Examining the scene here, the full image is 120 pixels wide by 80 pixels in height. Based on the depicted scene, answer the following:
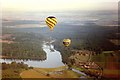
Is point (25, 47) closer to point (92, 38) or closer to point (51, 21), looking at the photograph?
point (51, 21)

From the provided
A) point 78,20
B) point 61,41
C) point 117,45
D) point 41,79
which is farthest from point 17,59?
point 117,45

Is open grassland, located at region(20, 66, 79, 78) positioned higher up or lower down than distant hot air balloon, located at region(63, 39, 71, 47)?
lower down

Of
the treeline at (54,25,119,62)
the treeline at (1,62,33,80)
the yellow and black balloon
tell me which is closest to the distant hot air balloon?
the treeline at (54,25,119,62)

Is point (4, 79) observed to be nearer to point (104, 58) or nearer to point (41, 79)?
point (41, 79)

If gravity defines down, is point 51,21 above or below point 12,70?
above

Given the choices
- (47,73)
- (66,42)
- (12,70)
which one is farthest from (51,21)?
(12,70)

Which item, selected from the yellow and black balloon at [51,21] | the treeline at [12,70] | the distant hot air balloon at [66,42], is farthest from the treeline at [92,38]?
the treeline at [12,70]

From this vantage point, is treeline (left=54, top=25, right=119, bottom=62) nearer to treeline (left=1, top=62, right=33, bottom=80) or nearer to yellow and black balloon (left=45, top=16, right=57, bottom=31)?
yellow and black balloon (left=45, top=16, right=57, bottom=31)

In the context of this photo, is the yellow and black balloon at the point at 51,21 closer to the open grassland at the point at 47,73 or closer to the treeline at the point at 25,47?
the treeline at the point at 25,47
